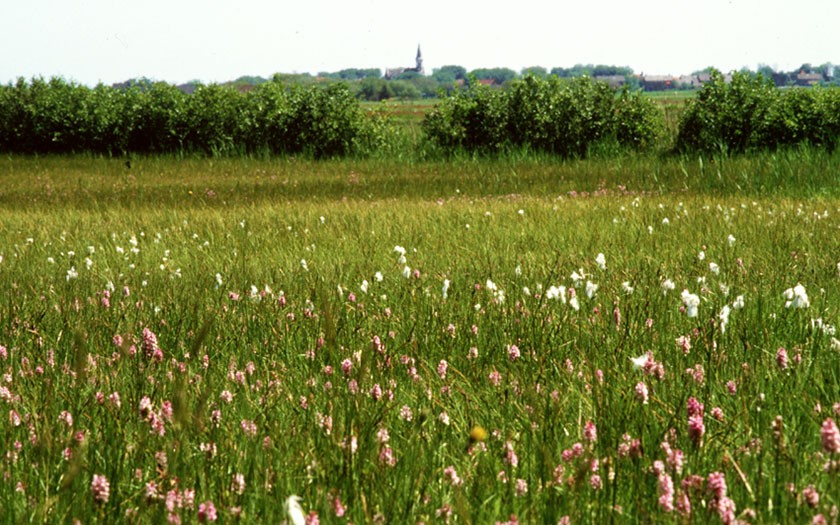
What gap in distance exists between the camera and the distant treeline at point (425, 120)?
18.9 metres

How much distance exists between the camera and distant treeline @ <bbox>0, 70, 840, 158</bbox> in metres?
18.9

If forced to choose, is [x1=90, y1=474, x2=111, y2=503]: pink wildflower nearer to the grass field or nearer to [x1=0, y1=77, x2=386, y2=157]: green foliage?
the grass field

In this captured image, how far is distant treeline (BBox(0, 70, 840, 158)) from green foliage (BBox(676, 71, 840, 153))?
0.02m

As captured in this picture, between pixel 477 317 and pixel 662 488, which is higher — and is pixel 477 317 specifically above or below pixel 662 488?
below

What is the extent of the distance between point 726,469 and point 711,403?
69cm

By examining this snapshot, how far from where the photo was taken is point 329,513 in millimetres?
2020

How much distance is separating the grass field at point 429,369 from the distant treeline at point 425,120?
387 inches

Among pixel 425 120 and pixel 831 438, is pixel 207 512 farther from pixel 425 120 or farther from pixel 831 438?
pixel 425 120

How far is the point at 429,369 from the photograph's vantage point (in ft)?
12.7

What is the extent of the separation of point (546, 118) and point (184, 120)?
9531mm

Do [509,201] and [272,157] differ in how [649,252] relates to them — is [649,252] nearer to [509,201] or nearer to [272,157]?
[509,201]

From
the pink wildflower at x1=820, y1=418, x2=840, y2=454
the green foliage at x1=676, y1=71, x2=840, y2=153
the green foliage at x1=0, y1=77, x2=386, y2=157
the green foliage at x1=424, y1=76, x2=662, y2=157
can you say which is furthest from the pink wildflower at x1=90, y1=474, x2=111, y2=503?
the green foliage at x1=0, y1=77, x2=386, y2=157

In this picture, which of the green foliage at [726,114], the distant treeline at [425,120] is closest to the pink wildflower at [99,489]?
the green foliage at [726,114]

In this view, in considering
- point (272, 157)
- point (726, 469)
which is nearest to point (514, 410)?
point (726, 469)
